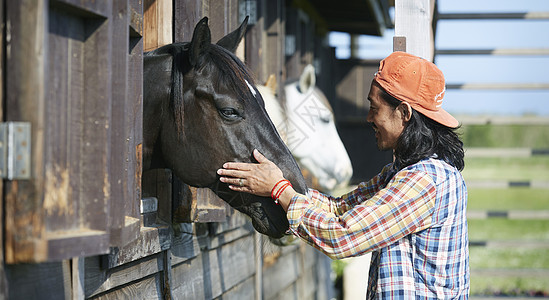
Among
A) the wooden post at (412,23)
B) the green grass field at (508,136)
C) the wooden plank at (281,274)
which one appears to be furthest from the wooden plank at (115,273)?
the green grass field at (508,136)

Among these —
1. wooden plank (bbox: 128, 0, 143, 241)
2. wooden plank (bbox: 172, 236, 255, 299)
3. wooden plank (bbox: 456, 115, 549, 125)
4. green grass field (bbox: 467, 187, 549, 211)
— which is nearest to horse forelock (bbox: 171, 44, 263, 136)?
wooden plank (bbox: 128, 0, 143, 241)

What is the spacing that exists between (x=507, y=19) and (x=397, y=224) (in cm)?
466

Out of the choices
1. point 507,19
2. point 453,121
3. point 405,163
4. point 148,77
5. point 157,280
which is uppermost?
point 507,19

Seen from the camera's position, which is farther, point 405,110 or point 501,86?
point 501,86

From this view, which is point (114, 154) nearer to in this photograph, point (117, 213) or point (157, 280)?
point (117, 213)

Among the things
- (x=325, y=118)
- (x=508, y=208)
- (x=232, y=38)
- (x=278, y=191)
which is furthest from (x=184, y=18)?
(x=508, y=208)

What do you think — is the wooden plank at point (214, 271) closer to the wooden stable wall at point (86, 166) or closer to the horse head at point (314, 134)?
the wooden stable wall at point (86, 166)

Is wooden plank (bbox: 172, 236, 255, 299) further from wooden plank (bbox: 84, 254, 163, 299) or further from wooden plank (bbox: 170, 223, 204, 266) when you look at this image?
wooden plank (bbox: 84, 254, 163, 299)

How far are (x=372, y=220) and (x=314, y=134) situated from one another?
3.52 m

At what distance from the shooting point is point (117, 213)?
1693mm

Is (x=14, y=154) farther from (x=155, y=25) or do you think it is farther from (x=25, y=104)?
(x=155, y=25)

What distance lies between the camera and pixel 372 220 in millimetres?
1945

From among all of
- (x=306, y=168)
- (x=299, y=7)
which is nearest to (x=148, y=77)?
(x=306, y=168)

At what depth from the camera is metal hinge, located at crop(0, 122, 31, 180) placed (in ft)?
4.38
